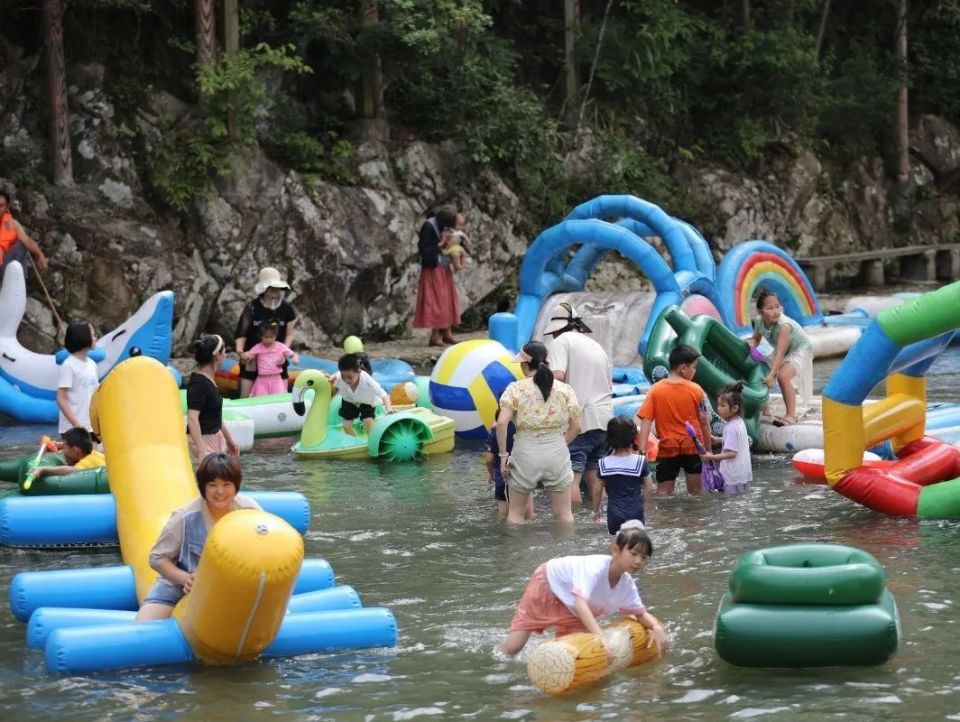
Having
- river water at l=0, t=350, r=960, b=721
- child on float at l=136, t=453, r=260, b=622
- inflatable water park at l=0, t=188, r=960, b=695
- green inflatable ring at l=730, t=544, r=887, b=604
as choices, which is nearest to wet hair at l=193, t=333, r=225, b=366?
inflatable water park at l=0, t=188, r=960, b=695

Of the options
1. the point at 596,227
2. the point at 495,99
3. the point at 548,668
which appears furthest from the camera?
the point at 495,99

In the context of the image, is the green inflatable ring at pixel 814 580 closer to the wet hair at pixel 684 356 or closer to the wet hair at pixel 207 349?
the wet hair at pixel 684 356

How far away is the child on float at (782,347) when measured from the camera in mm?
12273

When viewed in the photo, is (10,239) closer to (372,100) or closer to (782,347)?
(372,100)

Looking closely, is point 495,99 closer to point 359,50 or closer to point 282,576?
point 359,50

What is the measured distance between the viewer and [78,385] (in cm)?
1073

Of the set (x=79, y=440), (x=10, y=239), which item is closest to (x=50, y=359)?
(x=10, y=239)

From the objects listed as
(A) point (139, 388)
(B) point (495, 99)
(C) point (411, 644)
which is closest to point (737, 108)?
(B) point (495, 99)

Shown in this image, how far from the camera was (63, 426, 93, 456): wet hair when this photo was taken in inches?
389

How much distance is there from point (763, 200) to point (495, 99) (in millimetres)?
5737

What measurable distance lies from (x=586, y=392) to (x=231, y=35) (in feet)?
32.9

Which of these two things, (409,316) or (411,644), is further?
(409,316)

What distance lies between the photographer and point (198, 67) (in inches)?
719

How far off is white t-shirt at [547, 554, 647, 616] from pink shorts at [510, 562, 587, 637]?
0.05 meters
